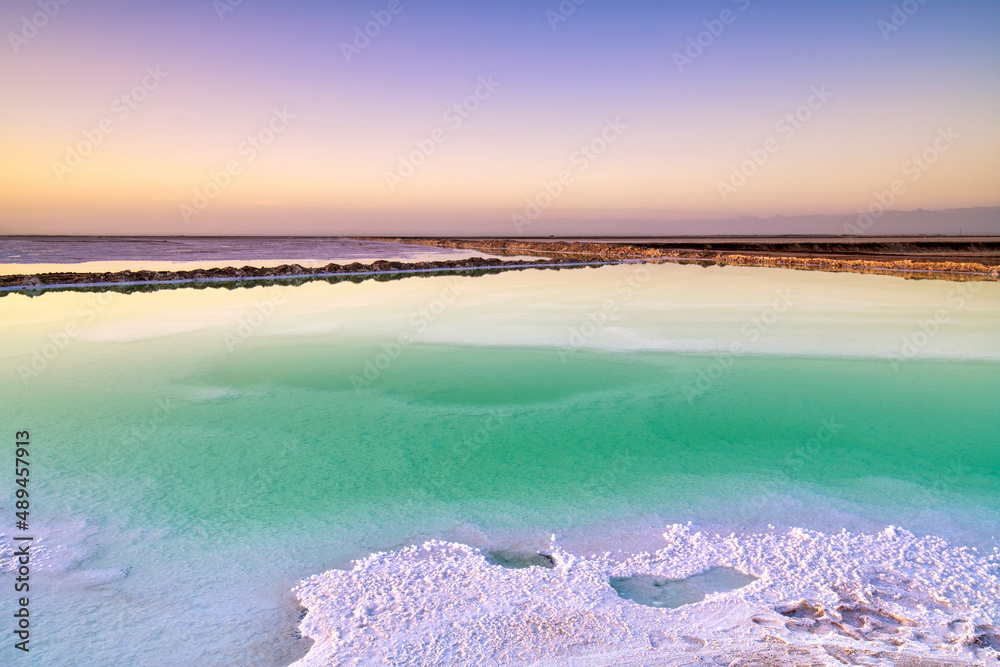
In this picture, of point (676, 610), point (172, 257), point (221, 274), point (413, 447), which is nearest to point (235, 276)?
point (221, 274)

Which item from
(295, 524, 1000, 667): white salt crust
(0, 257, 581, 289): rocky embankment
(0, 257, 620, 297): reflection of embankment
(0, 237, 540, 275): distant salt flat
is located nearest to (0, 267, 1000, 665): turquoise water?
(295, 524, 1000, 667): white salt crust

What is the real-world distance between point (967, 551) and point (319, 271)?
75.2 ft

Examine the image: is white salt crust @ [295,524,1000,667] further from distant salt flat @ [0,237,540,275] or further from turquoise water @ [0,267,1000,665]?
distant salt flat @ [0,237,540,275]

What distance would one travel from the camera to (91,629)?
9.73 feet

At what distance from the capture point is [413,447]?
5613 millimetres

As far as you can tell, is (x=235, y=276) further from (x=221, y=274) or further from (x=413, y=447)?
(x=413, y=447)

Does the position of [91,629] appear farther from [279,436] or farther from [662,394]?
[662,394]

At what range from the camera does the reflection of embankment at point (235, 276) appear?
58.0 ft

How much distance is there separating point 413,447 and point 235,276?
1826 centimetres

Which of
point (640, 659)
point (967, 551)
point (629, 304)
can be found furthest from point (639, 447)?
point (629, 304)

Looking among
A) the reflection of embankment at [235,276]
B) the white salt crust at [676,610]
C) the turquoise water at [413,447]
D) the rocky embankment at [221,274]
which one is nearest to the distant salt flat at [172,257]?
the rocky embankment at [221,274]

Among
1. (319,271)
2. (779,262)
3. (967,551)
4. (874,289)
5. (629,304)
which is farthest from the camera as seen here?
(779,262)

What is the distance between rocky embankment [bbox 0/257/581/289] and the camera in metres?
18.2

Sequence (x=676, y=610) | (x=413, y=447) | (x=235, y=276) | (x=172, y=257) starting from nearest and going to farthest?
(x=676, y=610)
(x=413, y=447)
(x=235, y=276)
(x=172, y=257)
